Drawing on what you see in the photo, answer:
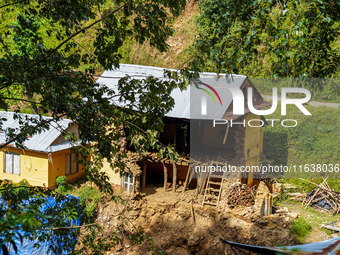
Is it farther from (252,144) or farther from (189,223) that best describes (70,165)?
(252,144)

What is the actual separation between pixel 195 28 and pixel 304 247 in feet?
91.8

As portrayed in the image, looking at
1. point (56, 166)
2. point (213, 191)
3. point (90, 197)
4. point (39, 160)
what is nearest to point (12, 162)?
point (39, 160)

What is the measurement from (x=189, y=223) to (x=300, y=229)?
18.4 feet

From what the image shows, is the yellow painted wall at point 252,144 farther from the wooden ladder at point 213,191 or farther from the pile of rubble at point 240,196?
the wooden ladder at point 213,191

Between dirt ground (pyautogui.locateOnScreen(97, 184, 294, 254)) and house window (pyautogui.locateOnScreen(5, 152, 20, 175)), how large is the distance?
221 inches

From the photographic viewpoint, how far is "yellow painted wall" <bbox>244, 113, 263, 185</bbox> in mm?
21227

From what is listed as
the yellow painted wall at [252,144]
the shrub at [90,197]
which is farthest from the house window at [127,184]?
the yellow painted wall at [252,144]

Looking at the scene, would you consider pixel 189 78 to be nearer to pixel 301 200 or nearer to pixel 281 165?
pixel 301 200

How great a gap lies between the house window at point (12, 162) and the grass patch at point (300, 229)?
1526cm

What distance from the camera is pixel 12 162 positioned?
23.6 meters

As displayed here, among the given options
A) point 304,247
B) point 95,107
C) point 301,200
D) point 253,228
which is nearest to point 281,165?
point 301,200

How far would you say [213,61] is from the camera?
6.93 metres

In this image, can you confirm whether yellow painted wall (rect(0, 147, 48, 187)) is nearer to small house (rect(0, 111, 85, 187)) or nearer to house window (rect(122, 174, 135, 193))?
small house (rect(0, 111, 85, 187))

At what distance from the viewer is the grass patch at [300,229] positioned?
18500 mm
